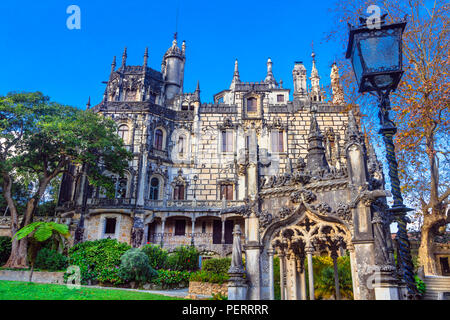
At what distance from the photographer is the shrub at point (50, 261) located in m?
22.7

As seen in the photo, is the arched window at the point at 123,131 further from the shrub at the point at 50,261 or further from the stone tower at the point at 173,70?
the shrub at the point at 50,261

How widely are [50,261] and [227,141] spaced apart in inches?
805

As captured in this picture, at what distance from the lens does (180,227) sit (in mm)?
33250

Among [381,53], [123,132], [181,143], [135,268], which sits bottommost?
[135,268]

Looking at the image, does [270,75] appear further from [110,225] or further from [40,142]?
[40,142]

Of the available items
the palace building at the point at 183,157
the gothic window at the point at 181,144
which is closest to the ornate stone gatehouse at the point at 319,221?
the palace building at the point at 183,157

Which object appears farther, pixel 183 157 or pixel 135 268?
pixel 183 157

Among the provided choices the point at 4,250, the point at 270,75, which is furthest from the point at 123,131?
the point at 270,75

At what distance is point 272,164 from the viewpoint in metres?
34.8

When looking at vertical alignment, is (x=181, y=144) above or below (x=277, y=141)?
below

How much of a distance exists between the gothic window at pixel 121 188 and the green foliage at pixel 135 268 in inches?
560

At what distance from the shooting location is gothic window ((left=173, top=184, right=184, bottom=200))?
3422cm

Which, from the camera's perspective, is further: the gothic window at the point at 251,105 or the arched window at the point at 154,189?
the gothic window at the point at 251,105

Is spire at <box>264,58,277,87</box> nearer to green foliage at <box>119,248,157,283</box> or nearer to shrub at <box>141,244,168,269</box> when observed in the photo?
shrub at <box>141,244,168,269</box>
